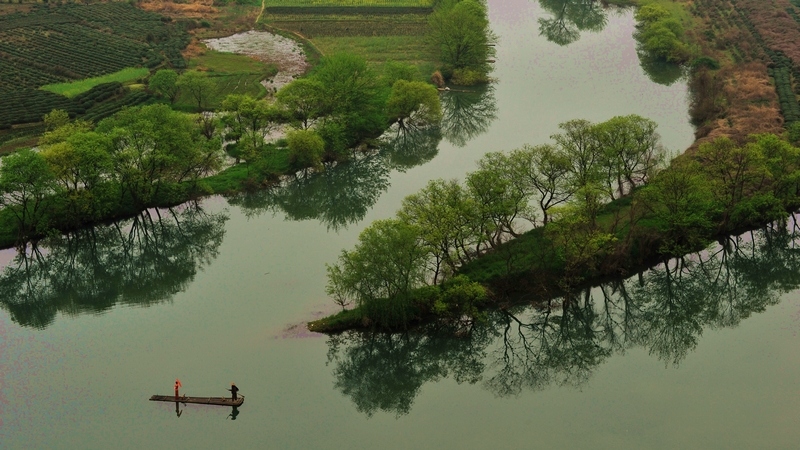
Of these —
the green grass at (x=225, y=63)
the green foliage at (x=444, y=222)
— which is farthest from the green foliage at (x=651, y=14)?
the green foliage at (x=444, y=222)

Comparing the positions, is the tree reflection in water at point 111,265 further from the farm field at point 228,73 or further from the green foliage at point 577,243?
the green foliage at point 577,243

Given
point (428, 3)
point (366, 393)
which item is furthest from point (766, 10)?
point (366, 393)

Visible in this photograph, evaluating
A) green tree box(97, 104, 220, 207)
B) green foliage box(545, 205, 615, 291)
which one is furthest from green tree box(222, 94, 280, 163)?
green foliage box(545, 205, 615, 291)

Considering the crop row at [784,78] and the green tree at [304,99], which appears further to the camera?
the crop row at [784,78]

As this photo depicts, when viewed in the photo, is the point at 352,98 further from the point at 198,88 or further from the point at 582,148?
the point at 582,148

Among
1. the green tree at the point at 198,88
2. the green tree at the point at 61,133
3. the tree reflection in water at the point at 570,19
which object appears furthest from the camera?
the tree reflection in water at the point at 570,19

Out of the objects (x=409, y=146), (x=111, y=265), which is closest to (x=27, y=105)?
(x=111, y=265)

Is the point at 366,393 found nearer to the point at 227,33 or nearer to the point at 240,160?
the point at 240,160
